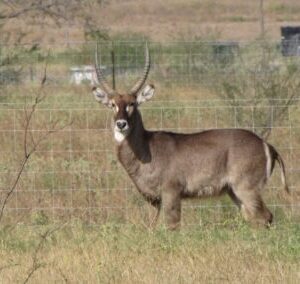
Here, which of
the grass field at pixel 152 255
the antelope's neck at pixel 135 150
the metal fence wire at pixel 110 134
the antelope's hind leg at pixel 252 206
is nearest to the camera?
the grass field at pixel 152 255

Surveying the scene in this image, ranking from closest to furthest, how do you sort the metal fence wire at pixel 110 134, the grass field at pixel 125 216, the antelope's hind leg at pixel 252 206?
the grass field at pixel 125 216 < the antelope's hind leg at pixel 252 206 < the metal fence wire at pixel 110 134

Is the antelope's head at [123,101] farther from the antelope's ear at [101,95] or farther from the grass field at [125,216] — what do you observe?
the grass field at [125,216]

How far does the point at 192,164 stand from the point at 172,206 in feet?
1.66

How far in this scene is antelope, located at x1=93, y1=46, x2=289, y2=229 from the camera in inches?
464

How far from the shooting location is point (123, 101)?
11.8 m

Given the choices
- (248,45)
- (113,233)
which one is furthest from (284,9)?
(113,233)

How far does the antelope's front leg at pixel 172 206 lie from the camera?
11719 millimetres

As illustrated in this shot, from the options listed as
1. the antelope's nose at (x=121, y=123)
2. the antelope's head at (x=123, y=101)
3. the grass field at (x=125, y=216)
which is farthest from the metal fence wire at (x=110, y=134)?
the antelope's nose at (x=121, y=123)

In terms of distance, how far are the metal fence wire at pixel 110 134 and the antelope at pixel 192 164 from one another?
398 mm

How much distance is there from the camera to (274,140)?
14812 mm

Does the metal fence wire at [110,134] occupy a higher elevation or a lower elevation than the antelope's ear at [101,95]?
lower

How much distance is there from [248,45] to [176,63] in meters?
1.88

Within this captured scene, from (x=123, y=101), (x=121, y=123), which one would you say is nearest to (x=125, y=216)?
(x=121, y=123)

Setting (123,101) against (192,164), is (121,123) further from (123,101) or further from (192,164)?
(192,164)
